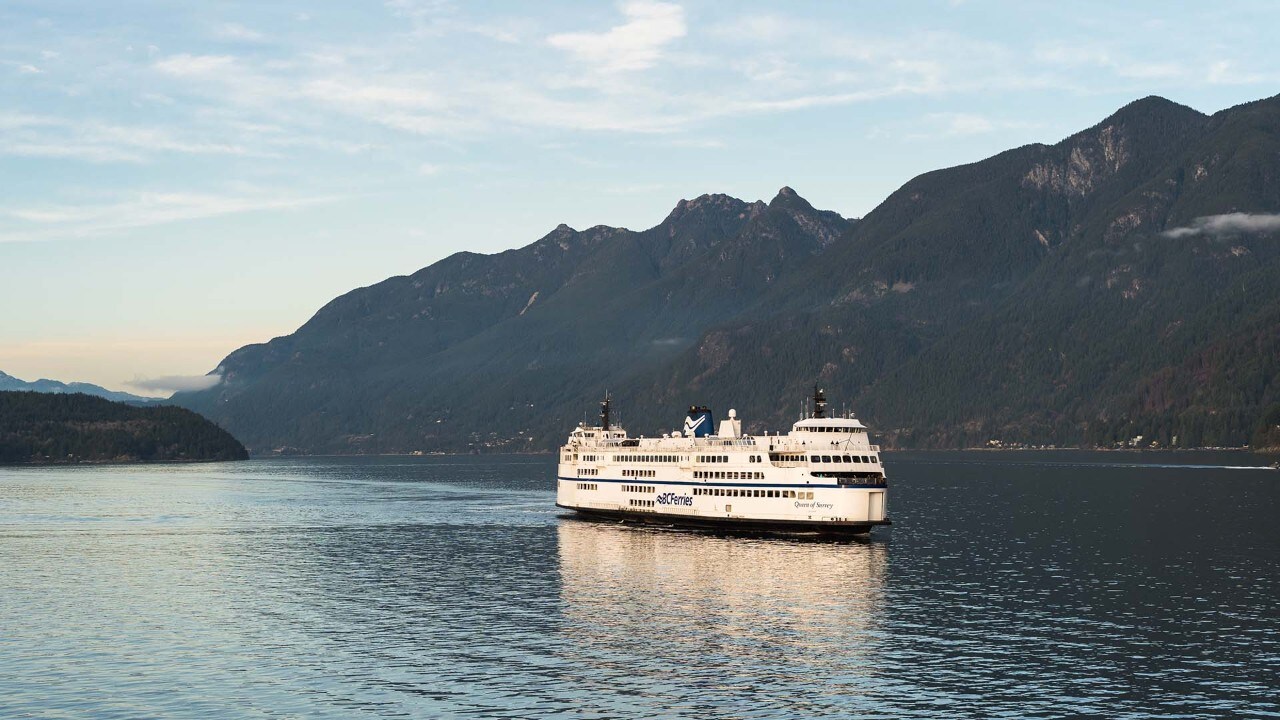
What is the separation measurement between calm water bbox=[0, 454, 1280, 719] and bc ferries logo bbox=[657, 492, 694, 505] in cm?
635

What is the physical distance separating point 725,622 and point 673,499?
65.7 m

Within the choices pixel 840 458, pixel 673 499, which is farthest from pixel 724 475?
pixel 840 458

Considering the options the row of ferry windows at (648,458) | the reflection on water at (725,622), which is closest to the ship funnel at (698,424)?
the row of ferry windows at (648,458)

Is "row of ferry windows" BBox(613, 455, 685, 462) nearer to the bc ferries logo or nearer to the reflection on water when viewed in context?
the bc ferries logo

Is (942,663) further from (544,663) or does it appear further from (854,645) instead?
(544,663)

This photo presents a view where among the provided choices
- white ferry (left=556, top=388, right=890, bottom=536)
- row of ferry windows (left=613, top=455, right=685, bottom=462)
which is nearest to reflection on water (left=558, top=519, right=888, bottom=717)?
white ferry (left=556, top=388, right=890, bottom=536)

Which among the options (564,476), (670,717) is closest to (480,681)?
(670,717)

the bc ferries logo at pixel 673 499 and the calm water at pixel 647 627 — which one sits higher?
the bc ferries logo at pixel 673 499

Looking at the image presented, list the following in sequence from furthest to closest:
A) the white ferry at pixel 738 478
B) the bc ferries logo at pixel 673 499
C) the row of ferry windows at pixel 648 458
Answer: the row of ferry windows at pixel 648 458 < the bc ferries logo at pixel 673 499 < the white ferry at pixel 738 478

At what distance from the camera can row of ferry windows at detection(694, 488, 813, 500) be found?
142 meters

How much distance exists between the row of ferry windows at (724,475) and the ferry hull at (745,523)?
15.1 feet

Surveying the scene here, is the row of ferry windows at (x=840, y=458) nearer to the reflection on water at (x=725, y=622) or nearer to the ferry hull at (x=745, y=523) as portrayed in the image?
the ferry hull at (x=745, y=523)

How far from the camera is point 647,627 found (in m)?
90.4

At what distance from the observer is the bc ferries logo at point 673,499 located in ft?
511
